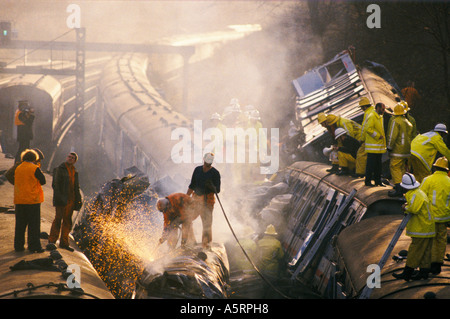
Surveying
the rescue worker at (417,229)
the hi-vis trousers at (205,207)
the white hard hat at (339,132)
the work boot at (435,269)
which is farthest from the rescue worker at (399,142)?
the work boot at (435,269)

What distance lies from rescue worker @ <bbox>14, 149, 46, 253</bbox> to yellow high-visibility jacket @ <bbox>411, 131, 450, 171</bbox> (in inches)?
222

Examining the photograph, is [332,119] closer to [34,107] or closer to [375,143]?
[375,143]

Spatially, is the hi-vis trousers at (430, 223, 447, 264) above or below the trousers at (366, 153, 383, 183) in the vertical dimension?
below

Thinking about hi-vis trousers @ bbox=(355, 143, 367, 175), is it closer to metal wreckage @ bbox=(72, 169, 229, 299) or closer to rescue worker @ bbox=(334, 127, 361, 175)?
rescue worker @ bbox=(334, 127, 361, 175)

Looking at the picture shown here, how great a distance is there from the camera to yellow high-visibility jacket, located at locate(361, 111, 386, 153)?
31.2 feet

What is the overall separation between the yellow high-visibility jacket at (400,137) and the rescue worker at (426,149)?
0.37m

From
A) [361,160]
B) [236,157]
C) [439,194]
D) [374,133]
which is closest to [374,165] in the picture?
[374,133]

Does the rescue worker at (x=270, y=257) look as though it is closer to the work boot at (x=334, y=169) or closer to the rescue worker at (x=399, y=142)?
the work boot at (x=334, y=169)

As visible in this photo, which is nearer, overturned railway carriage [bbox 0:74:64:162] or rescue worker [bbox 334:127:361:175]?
rescue worker [bbox 334:127:361:175]

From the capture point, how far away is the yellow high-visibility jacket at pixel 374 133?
9.52m

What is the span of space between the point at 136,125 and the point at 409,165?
1154 centimetres

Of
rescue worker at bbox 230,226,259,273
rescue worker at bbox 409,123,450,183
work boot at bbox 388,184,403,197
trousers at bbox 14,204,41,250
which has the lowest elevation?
rescue worker at bbox 230,226,259,273

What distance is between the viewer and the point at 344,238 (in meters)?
8.06

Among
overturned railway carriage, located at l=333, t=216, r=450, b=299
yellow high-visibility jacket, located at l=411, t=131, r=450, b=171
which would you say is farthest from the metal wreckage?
yellow high-visibility jacket, located at l=411, t=131, r=450, b=171
